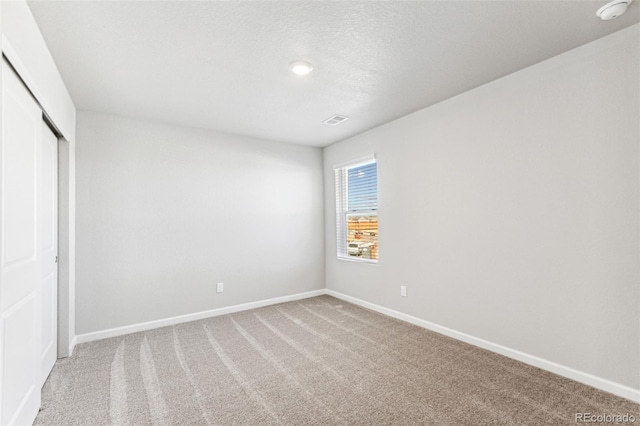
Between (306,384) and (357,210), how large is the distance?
2.64 metres

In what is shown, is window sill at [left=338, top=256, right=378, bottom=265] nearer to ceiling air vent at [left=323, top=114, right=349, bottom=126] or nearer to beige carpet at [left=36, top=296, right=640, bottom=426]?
beige carpet at [left=36, top=296, right=640, bottom=426]

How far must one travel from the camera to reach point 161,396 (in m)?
2.14

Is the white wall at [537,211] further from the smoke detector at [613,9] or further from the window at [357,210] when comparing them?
the window at [357,210]

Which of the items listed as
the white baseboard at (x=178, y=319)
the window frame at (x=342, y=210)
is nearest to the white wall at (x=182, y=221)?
the white baseboard at (x=178, y=319)

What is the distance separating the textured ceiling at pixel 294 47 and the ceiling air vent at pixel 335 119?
33cm

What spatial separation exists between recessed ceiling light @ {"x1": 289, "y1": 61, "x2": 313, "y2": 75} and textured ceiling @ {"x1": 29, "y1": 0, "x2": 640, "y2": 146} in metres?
0.06

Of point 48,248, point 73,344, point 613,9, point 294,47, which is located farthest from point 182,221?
point 613,9

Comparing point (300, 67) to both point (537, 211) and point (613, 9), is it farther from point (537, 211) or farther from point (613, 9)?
point (537, 211)

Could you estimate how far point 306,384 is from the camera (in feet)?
7.43

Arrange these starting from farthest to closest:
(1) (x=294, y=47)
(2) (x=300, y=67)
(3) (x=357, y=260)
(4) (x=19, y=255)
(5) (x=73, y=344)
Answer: (3) (x=357, y=260) < (5) (x=73, y=344) < (2) (x=300, y=67) < (1) (x=294, y=47) < (4) (x=19, y=255)

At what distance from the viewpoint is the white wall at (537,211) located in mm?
2041

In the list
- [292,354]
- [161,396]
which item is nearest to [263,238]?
[292,354]

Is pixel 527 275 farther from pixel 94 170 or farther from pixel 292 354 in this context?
pixel 94 170

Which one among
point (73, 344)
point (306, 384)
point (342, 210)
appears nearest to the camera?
point (306, 384)
